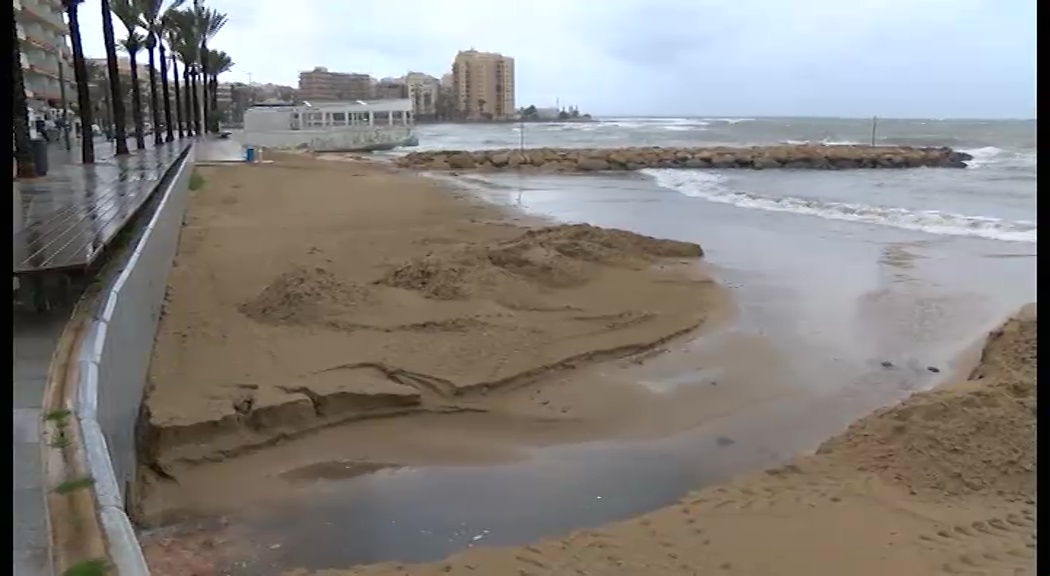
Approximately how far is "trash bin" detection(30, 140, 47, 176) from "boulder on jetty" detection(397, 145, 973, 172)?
23.7 metres

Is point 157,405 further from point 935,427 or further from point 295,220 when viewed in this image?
point 295,220

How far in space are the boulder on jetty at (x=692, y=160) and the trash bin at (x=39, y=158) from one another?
77.7 ft

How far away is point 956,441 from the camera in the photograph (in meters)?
5.28

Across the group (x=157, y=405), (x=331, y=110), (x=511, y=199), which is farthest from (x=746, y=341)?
(x=331, y=110)

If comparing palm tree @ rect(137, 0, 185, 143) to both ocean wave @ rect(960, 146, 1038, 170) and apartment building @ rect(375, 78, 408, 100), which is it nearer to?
ocean wave @ rect(960, 146, 1038, 170)

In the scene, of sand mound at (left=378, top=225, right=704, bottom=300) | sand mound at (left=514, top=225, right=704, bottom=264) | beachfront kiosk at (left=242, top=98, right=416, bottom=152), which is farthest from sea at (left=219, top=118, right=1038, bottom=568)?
beachfront kiosk at (left=242, top=98, right=416, bottom=152)

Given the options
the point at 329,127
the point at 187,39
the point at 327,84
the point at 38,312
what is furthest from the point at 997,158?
the point at 327,84

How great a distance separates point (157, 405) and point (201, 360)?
1069 millimetres

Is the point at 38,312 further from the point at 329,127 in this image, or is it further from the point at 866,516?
the point at 329,127

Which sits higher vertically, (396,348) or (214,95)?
(214,95)

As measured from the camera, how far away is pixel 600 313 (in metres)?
8.91

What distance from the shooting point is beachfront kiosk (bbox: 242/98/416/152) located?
51594mm

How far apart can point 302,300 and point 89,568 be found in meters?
6.05

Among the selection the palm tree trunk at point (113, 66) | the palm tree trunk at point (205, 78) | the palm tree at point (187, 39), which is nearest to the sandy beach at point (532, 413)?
the palm tree trunk at point (113, 66)
